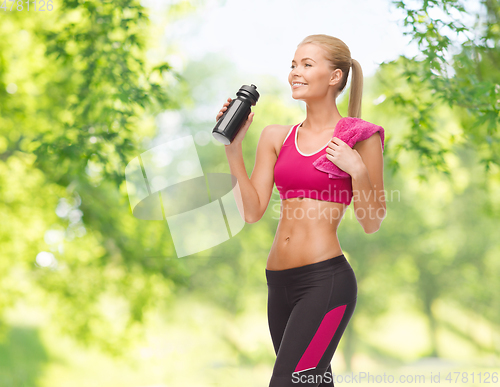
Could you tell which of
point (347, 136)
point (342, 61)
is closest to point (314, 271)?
point (347, 136)

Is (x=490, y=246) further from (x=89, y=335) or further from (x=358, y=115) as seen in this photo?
(x=358, y=115)

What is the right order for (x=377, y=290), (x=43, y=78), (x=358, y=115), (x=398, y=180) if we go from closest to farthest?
(x=358, y=115) < (x=43, y=78) < (x=398, y=180) < (x=377, y=290)

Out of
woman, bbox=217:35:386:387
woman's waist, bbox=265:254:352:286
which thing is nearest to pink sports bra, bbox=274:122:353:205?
woman, bbox=217:35:386:387

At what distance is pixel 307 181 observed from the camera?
128cm

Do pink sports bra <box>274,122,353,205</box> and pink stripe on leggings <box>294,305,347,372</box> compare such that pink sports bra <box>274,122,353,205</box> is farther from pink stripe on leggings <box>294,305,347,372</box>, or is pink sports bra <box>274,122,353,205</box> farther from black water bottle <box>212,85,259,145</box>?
pink stripe on leggings <box>294,305,347,372</box>

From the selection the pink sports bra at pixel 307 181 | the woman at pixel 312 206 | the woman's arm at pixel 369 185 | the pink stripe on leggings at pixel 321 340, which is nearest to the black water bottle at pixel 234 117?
the woman at pixel 312 206

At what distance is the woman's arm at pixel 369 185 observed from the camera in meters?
1.22

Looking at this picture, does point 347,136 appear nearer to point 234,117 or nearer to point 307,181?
point 307,181

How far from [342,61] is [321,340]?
826mm

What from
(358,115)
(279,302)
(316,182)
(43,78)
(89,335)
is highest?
(43,78)

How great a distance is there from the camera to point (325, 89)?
1.34 metres

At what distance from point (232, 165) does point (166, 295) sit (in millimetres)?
4354

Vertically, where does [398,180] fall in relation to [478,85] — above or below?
above

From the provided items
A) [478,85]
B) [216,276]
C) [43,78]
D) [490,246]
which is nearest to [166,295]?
[216,276]
